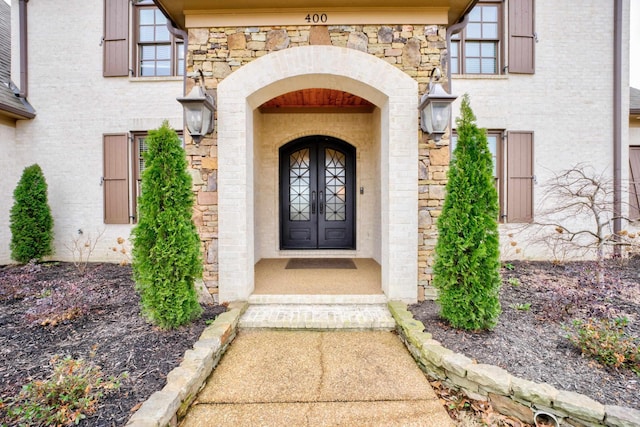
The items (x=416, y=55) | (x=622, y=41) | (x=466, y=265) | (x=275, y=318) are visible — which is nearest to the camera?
(x=466, y=265)

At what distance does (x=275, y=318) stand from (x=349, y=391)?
3.88ft

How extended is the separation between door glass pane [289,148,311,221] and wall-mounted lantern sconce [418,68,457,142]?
10.0 ft

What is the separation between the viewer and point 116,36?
5.51 metres

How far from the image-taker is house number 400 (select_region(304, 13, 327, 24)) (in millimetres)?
3379

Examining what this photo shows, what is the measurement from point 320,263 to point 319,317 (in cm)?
215

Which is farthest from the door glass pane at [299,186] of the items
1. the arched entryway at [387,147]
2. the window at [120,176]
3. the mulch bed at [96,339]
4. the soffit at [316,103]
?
the mulch bed at [96,339]

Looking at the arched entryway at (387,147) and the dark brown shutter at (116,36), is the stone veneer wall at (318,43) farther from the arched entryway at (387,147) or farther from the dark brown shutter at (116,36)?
the dark brown shutter at (116,36)

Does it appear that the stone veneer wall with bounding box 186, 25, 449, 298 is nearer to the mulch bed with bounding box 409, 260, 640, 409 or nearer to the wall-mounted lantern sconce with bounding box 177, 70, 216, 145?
the wall-mounted lantern sconce with bounding box 177, 70, 216, 145

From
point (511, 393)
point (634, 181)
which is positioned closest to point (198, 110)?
point (511, 393)

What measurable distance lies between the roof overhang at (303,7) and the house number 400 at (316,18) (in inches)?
1.3

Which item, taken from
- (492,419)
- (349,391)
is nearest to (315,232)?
(349,391)

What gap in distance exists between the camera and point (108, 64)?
5512mm

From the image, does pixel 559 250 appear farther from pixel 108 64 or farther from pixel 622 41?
pixel 108 64

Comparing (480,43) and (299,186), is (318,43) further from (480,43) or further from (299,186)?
(480,43)
